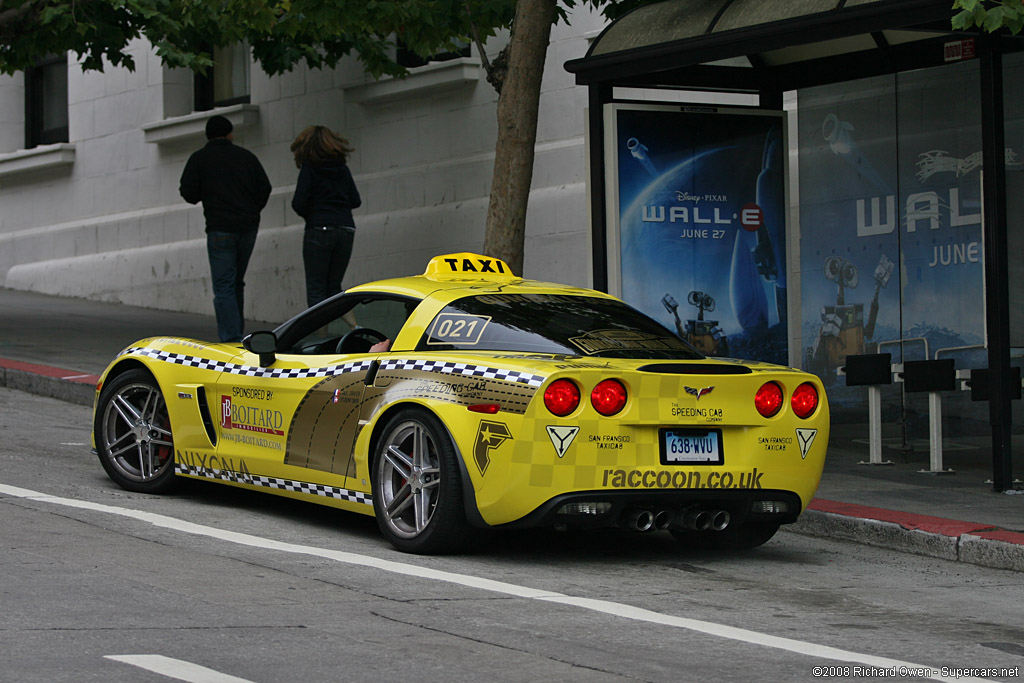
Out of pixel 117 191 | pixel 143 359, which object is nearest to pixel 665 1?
pixel 143 359

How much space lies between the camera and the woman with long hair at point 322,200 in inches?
550

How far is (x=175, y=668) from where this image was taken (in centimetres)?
480

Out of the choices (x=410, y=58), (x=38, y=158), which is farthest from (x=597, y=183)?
(x=38, y=158)

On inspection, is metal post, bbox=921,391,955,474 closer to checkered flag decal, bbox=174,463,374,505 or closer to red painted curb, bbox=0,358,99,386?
checkered flag decal, bbox=174,463,374,505

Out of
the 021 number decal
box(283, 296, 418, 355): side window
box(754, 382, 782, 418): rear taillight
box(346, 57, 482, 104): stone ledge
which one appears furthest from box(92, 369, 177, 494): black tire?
box(346, 57, 482, 104): stone ledge

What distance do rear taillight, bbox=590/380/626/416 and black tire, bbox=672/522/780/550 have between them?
50.1 inches

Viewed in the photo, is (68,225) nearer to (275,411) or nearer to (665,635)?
(275,411)

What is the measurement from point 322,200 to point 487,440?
767cm

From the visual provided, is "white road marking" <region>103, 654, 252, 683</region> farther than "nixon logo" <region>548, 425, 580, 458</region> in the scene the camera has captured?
No

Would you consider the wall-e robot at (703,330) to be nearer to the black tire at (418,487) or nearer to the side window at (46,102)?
the black tire at (418,487)

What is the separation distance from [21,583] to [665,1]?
662 cm

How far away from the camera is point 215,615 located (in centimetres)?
559

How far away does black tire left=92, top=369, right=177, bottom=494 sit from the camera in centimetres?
843

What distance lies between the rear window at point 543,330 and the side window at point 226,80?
13530 millimetres
